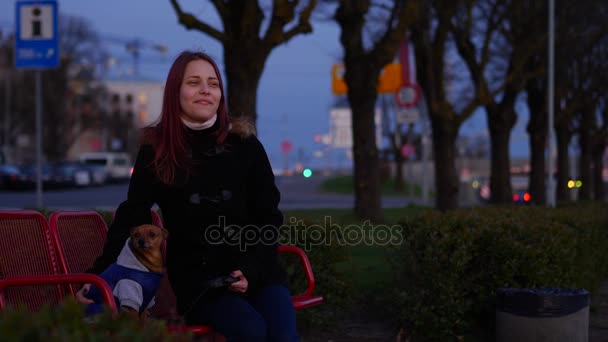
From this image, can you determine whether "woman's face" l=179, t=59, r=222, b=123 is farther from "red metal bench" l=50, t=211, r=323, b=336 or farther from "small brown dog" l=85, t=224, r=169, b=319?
"red metal bench" l=50, t=211, r=323, b=336

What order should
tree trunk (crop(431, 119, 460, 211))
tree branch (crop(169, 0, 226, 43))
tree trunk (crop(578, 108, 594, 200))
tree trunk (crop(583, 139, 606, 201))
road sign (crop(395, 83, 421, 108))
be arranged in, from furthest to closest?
tree trunk (crop(583, 139, 606, 201))
tree trunk (crop(578, 108, 594, 200))
road sign (crop(395, 83, 421, 108))
tree trunk (crop(431, 119, 460, 211))
tree branch (crop(169, 0, 226, 43))

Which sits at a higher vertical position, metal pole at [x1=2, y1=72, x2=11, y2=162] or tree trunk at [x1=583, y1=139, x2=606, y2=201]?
metal pole at [x1=2, y1=72, x2=11, y2=162]

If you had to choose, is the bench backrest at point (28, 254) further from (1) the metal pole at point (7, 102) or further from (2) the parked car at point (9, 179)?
(1) the metal pole at point (7, 102)

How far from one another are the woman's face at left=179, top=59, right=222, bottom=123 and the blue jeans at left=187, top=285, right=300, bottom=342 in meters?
0.92

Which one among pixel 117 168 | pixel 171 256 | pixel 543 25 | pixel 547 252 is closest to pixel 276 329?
pixel 171 256

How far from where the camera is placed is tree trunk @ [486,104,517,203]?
77.9ft

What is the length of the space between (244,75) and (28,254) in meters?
7.19

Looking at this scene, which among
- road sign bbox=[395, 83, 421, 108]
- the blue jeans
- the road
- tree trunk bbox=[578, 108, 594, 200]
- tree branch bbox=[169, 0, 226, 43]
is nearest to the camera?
the blue jeans

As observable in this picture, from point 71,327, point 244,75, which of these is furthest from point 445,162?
point 71,327

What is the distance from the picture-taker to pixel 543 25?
25484 mm

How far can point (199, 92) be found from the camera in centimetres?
426

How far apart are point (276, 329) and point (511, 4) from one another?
21701mm

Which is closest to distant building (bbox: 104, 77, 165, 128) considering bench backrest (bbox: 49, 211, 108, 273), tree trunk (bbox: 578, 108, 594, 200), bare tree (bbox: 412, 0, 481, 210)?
tree trunk (bbox: 578, 108, 594, 200)

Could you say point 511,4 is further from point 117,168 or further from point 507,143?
point 117,168
